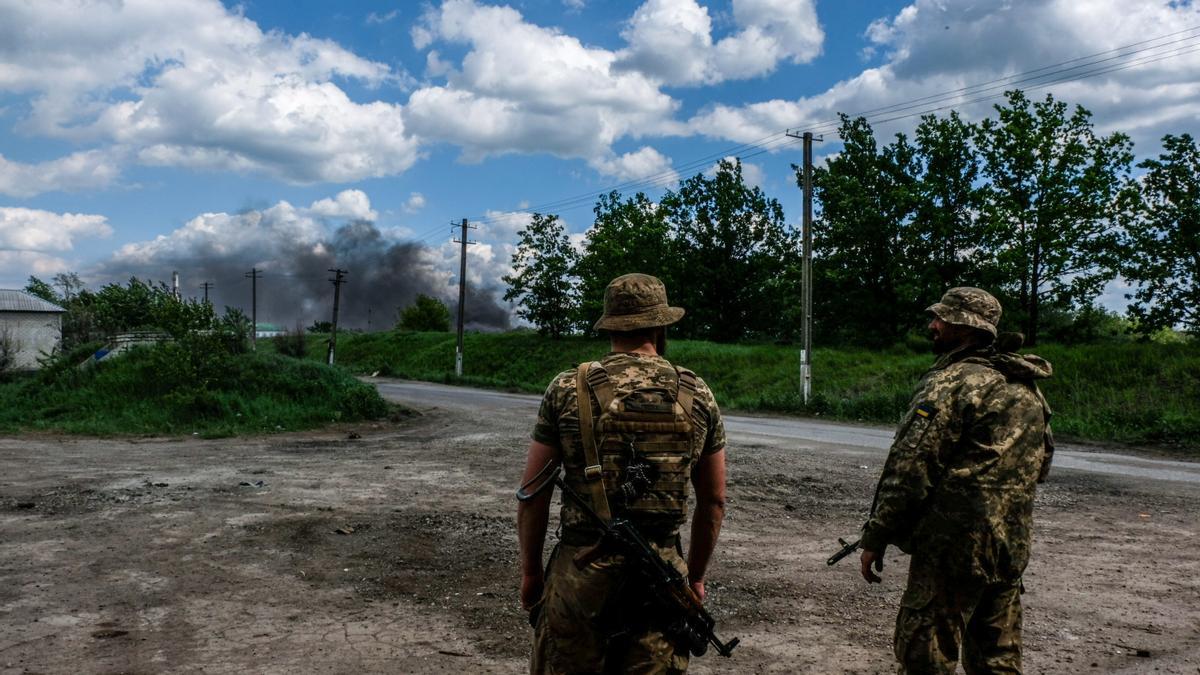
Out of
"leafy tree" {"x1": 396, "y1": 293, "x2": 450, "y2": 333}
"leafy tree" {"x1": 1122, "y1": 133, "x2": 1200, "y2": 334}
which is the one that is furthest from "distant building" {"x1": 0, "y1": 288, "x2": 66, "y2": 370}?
"leafy tree" {"x1": 1122, "y1": 133, "x2": 1200, "y2": 334}

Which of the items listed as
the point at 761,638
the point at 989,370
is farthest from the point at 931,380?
the point at 761,638

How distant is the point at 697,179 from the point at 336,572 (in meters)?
49.8

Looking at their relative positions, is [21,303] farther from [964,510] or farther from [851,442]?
[964,510]

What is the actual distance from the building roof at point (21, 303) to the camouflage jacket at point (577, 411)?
50414 millimetres

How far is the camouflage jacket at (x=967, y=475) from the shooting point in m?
3.20

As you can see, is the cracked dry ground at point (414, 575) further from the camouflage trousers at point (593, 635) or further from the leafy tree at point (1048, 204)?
the leafy tree at point (1048, 204)

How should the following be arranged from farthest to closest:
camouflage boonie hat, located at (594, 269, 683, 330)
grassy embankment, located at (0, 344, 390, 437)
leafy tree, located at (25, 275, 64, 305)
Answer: leafy tree, located at (25, 275, 64, 305) → grassy embankment, located at (0, 344, 390, 437) → camouflage boonie hat, located at (594, 269, 683, 330)

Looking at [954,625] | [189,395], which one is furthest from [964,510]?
[189,395]

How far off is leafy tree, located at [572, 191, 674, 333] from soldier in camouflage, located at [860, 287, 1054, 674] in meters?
43.7

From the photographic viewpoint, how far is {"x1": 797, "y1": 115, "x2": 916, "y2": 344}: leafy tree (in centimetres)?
3669

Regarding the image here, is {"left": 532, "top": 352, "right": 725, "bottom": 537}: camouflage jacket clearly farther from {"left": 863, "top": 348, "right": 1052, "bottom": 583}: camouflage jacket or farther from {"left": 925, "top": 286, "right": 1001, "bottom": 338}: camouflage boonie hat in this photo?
{"left": 925, "top": 286, "right": 1001, "bottom": 338}: camouflage boonie hat

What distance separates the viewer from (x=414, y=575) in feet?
20.2

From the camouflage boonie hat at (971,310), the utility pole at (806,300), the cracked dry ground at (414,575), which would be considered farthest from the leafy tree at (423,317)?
the camouflage boonie hat at (971,310)

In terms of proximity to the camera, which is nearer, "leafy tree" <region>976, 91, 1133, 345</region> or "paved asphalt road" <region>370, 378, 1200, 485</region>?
"paved asphalt road" <region>370, 378, 1200, 485</region>
